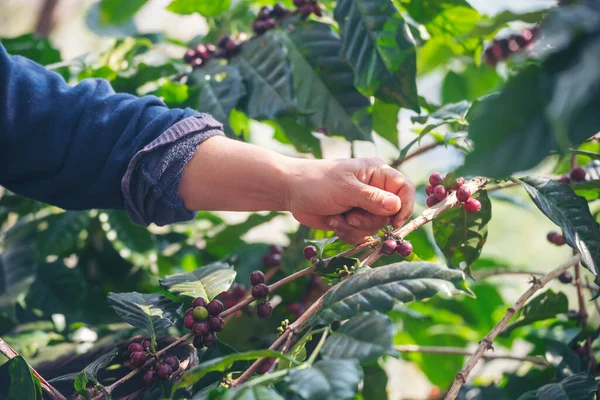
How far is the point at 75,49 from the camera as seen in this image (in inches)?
176

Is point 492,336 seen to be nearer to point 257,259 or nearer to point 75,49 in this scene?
point 257,259

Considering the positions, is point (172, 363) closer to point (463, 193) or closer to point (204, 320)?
point (204, 320)

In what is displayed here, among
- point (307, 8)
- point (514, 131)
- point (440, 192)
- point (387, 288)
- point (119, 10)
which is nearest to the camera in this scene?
point (514, 131)

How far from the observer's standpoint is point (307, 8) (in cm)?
124

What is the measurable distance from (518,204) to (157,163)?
0.86 meters

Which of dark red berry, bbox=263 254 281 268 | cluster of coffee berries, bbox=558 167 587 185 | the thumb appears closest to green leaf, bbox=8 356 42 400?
the thumb

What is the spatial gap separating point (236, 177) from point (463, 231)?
37 cm

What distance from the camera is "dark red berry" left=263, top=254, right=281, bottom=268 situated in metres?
1.17

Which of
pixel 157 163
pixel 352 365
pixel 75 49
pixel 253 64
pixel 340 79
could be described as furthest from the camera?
pixel 75 49

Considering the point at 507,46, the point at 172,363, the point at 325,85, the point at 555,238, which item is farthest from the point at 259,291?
the point at 507,46

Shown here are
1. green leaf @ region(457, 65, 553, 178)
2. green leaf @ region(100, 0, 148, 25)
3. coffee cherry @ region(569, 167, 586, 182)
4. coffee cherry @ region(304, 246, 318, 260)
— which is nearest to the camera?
green leaf @ region(457, 65, 553, 178)

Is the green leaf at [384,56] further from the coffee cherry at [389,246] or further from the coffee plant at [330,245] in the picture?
the coffee cherry at [389,246]

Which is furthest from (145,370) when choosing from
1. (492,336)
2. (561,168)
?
(561,168)

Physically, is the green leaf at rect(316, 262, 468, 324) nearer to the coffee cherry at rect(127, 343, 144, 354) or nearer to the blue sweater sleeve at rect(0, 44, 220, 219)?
the coffee cherry at rect(127, 343, 144, 354)
